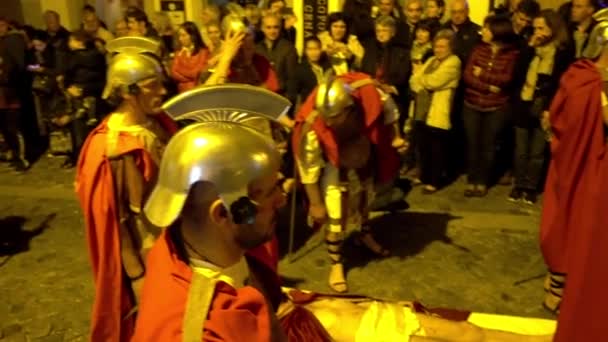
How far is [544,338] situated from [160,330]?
176 cm

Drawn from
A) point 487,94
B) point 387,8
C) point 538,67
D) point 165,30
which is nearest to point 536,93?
point 538,67

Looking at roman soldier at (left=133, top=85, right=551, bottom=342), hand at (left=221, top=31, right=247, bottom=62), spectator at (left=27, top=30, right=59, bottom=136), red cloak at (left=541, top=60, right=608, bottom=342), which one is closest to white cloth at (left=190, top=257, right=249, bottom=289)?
roman soldier at (left=133, top=85, right=551, bottom=342)

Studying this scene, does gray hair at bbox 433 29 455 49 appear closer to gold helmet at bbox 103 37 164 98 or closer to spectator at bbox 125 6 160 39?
spectator at bbox 125 6 160 39

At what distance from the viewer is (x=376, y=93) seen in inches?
142

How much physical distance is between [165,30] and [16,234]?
266 centimetres

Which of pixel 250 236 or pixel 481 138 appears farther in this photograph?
pixel 481 138

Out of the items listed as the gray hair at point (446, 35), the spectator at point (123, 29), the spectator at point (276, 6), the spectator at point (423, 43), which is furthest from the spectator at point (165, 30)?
the gray hair at point (446, 35)

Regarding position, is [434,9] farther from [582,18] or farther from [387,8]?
[582,18]

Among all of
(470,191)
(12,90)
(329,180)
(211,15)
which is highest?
(211,15)

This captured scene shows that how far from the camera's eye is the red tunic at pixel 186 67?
16.1 ft

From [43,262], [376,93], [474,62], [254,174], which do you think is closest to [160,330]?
[254,174]

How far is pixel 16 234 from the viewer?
4648 mm

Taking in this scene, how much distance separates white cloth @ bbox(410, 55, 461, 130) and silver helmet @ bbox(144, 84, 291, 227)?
3603 mm

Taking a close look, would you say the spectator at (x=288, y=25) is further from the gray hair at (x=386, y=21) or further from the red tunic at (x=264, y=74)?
the red tunic at (x=264, y=74)
